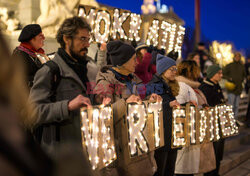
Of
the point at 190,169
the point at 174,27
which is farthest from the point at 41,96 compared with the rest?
the point at 174,27

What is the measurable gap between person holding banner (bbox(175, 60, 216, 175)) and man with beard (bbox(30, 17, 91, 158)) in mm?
2231

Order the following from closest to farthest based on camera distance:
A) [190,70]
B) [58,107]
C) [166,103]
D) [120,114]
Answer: [58,107] → [120,114] → [166,103] → [190,70]

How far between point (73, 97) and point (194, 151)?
2.46 m

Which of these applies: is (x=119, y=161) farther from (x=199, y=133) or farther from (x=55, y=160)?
(x=55, y=160)

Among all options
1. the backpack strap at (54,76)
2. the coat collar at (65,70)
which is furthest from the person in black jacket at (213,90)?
the backpack strap at (54,76)

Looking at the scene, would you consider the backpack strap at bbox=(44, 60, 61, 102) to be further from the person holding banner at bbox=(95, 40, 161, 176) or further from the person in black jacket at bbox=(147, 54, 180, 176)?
the person in black jacket at bbox=(147, 54, 180, 176)

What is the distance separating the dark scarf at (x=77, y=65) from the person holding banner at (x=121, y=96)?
29 cm

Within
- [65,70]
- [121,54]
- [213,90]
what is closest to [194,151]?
[213,90]

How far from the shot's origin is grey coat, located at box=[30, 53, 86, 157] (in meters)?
1.84

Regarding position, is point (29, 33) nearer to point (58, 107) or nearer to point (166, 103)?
point (58, 107)

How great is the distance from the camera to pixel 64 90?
197 cm

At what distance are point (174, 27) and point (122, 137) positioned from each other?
2.77 meters

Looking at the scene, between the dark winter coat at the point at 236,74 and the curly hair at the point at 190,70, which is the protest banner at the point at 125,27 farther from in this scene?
the dark winter coat at the point at 236,74

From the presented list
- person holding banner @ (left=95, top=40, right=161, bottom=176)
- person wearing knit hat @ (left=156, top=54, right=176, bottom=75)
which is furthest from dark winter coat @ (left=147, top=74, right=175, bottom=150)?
person holding banner @ (left=95, top=40, right=161, bottom=176)
